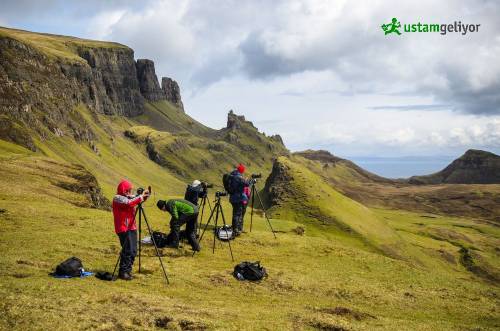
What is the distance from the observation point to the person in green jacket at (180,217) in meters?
27.6

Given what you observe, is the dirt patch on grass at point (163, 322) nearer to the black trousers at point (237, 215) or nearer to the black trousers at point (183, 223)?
the black trousers at point (183, 223)

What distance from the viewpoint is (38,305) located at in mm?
16016

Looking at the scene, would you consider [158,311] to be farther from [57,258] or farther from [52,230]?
[52,230]

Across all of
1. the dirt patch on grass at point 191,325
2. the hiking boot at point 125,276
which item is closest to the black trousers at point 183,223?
the hiking boot at point 125,276

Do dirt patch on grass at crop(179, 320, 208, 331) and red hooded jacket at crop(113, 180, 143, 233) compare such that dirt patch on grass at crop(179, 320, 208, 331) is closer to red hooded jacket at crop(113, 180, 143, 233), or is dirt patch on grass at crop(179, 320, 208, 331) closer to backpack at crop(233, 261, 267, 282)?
red hooded jacket at crop(113, 180, 143, 233)

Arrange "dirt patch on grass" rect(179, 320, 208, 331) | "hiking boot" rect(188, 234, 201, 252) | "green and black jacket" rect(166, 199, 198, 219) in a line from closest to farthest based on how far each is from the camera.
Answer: "dirt patch on grass" rect(179, 320, 208, 331), "green and black jacket" rect(166, 199, 198, 219), "hiking boot" rect(188, 234, 201, 252)

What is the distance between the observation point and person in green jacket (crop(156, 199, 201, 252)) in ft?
90.7

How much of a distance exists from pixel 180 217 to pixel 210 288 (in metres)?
6.53

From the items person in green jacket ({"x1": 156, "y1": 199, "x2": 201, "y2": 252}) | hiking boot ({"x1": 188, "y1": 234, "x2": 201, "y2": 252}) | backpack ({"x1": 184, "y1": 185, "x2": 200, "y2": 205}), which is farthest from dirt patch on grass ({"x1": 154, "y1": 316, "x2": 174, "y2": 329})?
backpack ({"x1": 184, "y1": 185, "x2": 200, "y2": 205})

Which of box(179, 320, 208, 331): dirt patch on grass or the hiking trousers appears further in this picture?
the hiking trousers

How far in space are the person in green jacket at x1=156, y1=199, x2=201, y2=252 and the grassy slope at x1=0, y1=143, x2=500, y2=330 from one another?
3.91 ft

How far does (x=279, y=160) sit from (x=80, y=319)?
296ft

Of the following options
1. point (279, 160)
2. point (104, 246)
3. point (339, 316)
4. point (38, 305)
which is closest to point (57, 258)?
point (104, 246)

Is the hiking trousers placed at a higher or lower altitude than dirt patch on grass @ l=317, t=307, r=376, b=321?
higher
